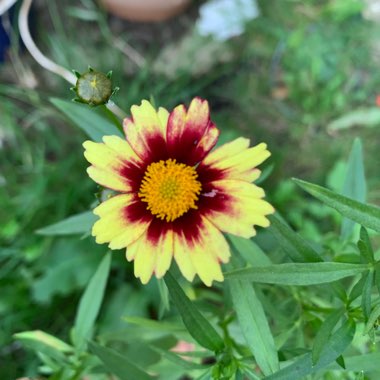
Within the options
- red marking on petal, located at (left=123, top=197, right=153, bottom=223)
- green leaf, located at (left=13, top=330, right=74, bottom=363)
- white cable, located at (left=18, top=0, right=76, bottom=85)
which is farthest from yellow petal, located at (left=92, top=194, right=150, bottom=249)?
white cable, located at (left=18, top=0, right=76, bottom=85)

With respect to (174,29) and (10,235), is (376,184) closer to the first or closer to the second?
(174,29)

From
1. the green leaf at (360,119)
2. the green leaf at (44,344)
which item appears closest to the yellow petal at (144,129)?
the green leaf at (44,344)

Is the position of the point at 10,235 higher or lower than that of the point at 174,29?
lower

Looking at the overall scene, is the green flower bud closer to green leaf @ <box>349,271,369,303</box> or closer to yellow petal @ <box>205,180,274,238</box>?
yellow petal @ <box>205,180,274,238</box>

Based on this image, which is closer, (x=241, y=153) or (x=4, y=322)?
(x=241, y=153)

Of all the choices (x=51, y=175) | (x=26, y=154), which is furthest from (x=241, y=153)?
(x=26, y=154)

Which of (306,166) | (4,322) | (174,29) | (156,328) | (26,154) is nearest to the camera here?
(156,328)

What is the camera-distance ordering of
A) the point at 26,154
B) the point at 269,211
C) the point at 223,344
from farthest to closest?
the point at 26,154, the point at 223,344, the point at 269,211

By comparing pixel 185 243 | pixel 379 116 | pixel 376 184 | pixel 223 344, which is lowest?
pixel 376 184
